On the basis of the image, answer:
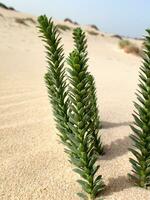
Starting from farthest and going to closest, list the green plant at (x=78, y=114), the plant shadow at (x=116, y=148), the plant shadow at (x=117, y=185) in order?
the plant shadow at (x=116, y=148) < the plant shadow at (x=117, y=185) < the green plant at (x=78, y=114)

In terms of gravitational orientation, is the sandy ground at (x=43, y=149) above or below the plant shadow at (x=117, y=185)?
below

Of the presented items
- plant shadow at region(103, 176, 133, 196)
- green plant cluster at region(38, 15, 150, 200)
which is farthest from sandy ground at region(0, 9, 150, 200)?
green plant cluster at region(38, 15, 150, 200)

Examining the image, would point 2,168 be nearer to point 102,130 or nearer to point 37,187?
point 37,187

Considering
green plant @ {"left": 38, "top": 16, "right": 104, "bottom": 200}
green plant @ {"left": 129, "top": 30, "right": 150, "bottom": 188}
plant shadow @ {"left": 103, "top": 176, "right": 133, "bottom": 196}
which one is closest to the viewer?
green plant @ {"left": 38, "top": 16, "right": 104, "bottom": 200}

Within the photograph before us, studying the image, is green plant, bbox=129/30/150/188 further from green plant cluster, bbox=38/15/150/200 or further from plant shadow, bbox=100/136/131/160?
plant shadow, bbox=100/136/131/160

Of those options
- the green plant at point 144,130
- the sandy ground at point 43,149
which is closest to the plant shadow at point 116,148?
the sandy ground at point 43,149

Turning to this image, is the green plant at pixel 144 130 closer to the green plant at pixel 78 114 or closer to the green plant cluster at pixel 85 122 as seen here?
the green plant cluster at pixel 85 122

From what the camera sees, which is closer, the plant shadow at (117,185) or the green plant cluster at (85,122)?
the green plant cluster at (85,122)

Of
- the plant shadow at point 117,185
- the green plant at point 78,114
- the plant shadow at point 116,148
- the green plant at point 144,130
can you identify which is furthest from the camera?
→ the plant shadow at point 116,148

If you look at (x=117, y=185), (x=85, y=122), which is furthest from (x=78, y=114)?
(x=117, y=185)

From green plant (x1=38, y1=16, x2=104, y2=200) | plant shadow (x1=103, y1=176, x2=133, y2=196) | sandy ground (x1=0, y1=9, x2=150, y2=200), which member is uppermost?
green plant (x1=38, y1=16, x2=104, y2=200)

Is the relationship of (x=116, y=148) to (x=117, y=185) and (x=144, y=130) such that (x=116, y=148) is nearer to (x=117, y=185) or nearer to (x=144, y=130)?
(x=117, y=185)

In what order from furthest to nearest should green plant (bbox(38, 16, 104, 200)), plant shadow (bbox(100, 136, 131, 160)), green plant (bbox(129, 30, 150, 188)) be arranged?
plant shadow (bbox(100, 136, 131, 160)), green plant (bbox(129, 30, 150, 188)), green plant (bbox(38, 16, 104, 200))
